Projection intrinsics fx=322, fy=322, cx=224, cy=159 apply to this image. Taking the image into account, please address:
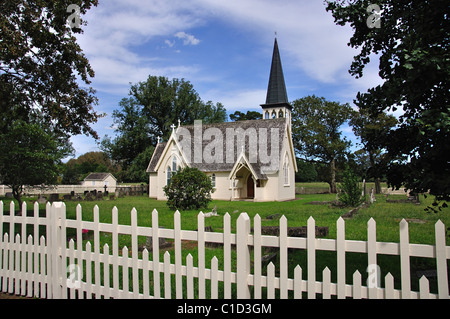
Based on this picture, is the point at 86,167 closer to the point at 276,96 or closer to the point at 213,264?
the point at 276,96

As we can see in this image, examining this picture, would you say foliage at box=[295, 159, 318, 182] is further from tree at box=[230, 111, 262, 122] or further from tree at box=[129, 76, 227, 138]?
tree at box=[129, 76, 227, 138]

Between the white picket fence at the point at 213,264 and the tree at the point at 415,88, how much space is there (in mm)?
829

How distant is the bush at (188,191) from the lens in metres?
20.2

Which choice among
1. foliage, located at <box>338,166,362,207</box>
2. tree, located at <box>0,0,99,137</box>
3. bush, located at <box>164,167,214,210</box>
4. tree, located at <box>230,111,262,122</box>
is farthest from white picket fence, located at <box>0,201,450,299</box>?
tree, located at <box>230,111,262,122</box>

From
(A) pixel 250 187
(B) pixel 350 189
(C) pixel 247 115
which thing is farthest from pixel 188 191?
(C) pixel 247 115

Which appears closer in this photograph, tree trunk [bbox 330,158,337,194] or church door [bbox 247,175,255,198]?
church door [bbox 247,175,255,198]

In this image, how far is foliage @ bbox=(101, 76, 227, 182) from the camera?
4781 centimetres

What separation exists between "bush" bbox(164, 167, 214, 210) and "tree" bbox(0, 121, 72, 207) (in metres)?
6.95

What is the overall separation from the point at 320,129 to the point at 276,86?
1186 centimetres

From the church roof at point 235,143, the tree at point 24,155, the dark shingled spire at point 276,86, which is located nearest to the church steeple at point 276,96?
the dark shingled spire at point 276,86

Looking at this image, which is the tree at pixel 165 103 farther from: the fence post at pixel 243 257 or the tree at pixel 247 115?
the fence post at pixel 243 257

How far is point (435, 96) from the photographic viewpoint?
3908 mm

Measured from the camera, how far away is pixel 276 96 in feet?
129
